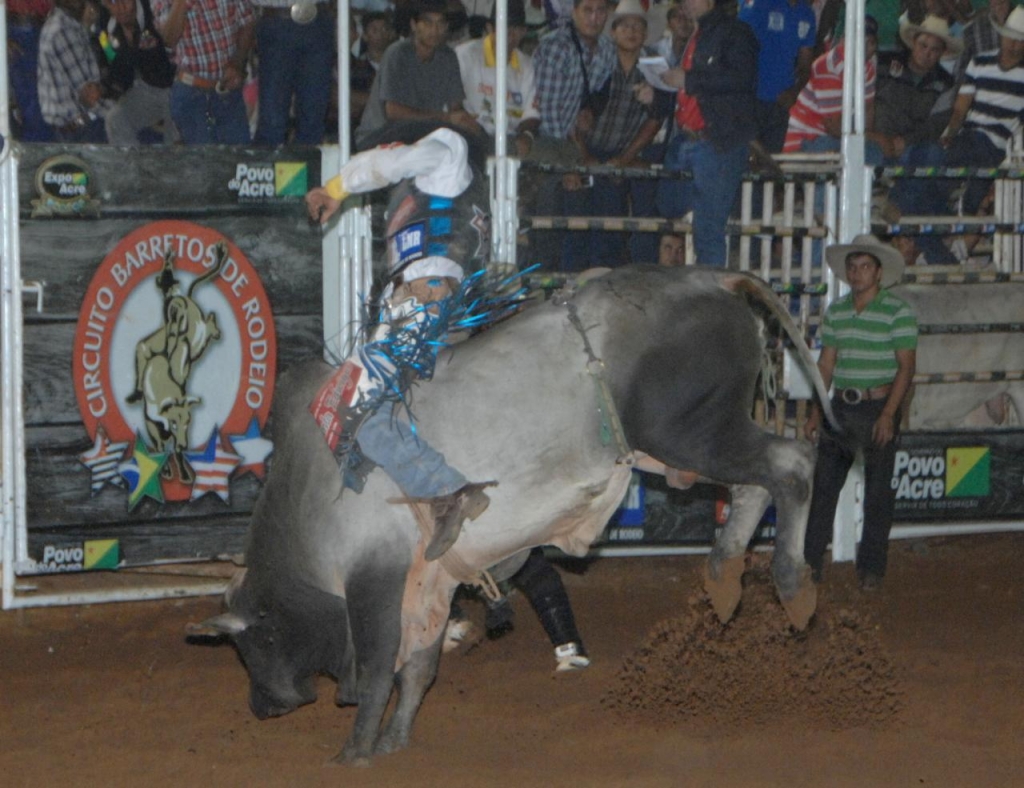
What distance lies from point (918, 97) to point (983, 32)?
0.90 meters

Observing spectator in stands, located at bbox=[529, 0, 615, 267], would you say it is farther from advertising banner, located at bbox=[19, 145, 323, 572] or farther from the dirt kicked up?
the dirt kicked up

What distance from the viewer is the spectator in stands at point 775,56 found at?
9188 millimetres

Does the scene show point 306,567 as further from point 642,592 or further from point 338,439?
point 642,592

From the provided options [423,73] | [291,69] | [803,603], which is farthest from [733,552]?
[291,69]

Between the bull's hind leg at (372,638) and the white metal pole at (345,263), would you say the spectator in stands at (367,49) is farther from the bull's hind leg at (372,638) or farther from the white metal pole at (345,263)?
the bull's hind leg at (372,638)

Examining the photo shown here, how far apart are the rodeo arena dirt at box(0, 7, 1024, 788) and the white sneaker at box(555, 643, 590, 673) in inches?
3.3

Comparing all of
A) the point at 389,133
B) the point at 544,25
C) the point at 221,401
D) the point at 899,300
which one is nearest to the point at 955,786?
the point at 389,133

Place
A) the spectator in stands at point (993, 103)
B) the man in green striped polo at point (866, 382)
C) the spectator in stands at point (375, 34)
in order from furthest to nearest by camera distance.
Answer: the spectator in stands at point (375, 34) < the spectator in stands at point (993, 103) < the man in green striped polo at point (866, 382)

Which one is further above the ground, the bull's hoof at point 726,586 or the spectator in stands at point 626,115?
the spectator in stands at point 626,115

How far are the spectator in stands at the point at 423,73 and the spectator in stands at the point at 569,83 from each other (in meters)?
0.60

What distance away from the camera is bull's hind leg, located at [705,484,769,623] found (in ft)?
17.7

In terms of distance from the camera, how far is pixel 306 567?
5.13 metres

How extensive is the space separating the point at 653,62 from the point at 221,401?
381 centimetres

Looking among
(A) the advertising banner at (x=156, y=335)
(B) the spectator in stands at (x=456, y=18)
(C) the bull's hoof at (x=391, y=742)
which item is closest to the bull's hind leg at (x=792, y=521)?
(C) the bull's hoof at (x=391, y=742)
